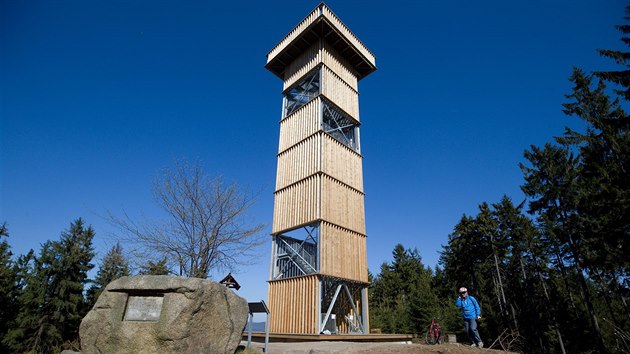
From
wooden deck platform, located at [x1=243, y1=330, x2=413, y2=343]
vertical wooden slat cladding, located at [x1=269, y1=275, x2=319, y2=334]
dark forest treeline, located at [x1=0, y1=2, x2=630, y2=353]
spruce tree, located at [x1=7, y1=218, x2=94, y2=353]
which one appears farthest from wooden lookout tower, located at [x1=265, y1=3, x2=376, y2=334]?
spruce tree, located at [x1=7, y1=218, x2=94, y2=353]

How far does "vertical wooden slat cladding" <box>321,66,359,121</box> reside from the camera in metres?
18.6

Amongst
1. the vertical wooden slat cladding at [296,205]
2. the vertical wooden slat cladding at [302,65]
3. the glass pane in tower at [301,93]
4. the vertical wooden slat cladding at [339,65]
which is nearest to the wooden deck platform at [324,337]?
the vertical wooden slat cladding at [296,205]

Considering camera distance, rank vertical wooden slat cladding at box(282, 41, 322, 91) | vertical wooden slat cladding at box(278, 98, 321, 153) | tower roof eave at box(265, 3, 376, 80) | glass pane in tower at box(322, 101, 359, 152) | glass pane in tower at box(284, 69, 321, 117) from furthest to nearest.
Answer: glass pane in tower at box(284, 69, 321, 117)
vertical wooden slat cladding at box(282, 41, 322, 91)
tower roof eave at box(265, 3, 376, 80)
glass pane in tower at box(322, 101, 359, 152)
vertical wooden slat cladding at box(278, 98, 321, 153)

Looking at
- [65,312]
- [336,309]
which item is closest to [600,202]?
[336,309]

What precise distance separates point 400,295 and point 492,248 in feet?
58.1

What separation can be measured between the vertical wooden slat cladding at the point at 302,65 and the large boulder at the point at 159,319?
1581cm

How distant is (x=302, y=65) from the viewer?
2044 centimetres

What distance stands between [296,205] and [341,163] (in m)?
3.38

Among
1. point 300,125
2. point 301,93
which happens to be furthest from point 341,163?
point 301,93

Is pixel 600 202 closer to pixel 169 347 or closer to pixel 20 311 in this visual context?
pixel 169 347

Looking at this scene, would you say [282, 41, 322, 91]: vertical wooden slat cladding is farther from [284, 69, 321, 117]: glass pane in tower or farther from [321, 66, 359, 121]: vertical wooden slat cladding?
[321, 66, 359, 121]: vertical wooden slat cladding

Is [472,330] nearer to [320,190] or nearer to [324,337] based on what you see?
[324,337]

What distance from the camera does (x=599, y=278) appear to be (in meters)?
24.1

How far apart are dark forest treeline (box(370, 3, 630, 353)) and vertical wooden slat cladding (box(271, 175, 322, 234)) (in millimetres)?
9701
